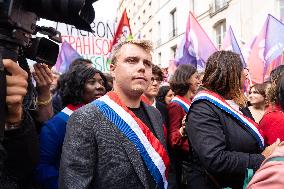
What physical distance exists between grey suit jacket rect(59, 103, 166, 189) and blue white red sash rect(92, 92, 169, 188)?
0.05m

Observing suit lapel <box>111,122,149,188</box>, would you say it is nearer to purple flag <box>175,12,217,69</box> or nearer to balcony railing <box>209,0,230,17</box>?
purple flag <box>175,12,217,69</box>

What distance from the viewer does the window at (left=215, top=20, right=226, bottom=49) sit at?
1828 centimetres

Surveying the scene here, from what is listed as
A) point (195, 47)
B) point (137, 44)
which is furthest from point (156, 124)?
point (195, 47)

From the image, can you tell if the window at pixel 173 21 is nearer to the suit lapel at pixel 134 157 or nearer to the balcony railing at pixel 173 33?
the balcony railing at pixel 173 33

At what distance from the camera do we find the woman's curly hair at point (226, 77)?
2.56 m

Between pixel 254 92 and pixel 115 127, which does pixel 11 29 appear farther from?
pixel 254 92

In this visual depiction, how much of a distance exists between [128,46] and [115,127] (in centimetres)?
59

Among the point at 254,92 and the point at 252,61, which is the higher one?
the point at 252,61

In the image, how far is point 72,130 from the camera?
2049 millimetres

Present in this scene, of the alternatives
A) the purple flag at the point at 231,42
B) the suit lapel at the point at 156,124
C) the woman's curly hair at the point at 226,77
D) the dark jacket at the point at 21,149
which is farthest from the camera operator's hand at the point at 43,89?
the purple flag at the point at 231,42

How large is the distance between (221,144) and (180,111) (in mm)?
1574

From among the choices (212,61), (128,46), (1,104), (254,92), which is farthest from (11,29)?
(254,92)

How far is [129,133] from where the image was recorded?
6.96 ft

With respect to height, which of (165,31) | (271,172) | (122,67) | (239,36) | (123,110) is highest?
(165,31)
